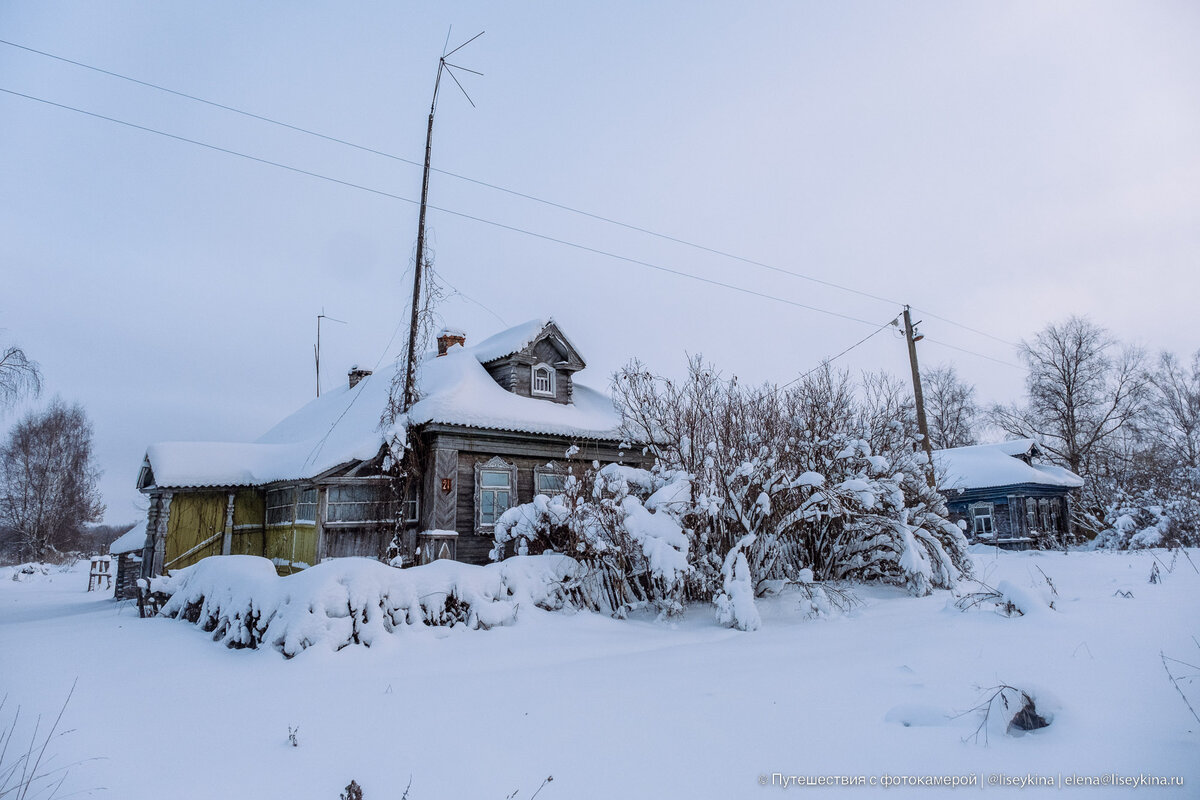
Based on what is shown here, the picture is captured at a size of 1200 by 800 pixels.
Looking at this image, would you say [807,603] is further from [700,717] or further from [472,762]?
[472,762]

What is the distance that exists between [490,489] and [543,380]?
3.75 meters

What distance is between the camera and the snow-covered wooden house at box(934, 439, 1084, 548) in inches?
1104

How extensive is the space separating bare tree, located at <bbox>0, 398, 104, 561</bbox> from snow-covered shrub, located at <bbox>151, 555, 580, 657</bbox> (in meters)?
31.9

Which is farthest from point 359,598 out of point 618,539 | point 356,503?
point 356,503

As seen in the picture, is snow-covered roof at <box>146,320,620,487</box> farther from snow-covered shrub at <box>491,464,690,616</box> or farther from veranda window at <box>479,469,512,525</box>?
snow-covered shrub at <box>491,464,690,616</box>

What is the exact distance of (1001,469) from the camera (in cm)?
2853

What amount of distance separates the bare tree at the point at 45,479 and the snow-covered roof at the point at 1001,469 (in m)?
42.9

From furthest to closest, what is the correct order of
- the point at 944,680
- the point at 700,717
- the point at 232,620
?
the point at 232,620 < the point at 944,680 < the point at 700,717

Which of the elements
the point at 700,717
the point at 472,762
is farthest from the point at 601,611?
the point at 472,762

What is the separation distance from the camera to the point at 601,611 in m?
8.67

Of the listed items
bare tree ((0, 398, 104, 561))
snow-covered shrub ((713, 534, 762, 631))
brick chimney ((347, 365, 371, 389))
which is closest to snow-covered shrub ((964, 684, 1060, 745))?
snow-covered shrub ((713, 534, 762, 631))

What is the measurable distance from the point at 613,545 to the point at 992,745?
5.41 metres

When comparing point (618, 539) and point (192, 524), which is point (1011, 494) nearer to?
point (618, 539)

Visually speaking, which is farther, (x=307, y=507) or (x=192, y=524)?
(x=192, y=524)
